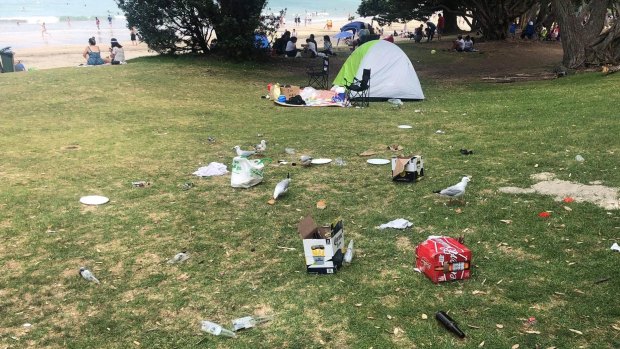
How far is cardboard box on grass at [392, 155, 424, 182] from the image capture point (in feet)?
21.9

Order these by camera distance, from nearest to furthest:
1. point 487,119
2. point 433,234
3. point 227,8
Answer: point 433,234 → point 487,119 → point 227,8

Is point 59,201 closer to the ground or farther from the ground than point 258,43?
closer to the ground

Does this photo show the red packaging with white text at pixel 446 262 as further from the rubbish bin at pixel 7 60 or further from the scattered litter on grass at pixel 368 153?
the rubbish bin at pixel 7 60

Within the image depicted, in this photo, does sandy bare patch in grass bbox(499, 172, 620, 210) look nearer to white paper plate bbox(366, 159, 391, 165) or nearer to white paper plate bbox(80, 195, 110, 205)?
white paper plate bbox(366, 159, 391, 165)

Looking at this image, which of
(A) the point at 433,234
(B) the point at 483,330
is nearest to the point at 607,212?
(A) the point at 433,234

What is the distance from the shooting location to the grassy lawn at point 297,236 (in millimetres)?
3740

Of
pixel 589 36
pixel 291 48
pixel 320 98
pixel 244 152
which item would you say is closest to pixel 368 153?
pixel 244 152

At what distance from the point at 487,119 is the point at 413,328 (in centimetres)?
775

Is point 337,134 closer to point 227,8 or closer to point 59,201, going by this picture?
point 59,201

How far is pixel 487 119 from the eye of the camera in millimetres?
10477

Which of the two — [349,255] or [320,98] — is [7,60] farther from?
[349,255]

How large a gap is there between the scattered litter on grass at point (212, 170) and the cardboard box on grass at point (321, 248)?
10.4ft

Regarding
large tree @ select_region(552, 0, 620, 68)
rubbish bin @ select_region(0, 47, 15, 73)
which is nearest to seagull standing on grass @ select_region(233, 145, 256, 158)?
large tree @ select_region(552, 0, 620, 68)

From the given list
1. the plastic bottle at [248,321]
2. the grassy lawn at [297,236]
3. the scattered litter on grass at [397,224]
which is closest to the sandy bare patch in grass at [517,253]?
the grassy lawn at [297,236]
